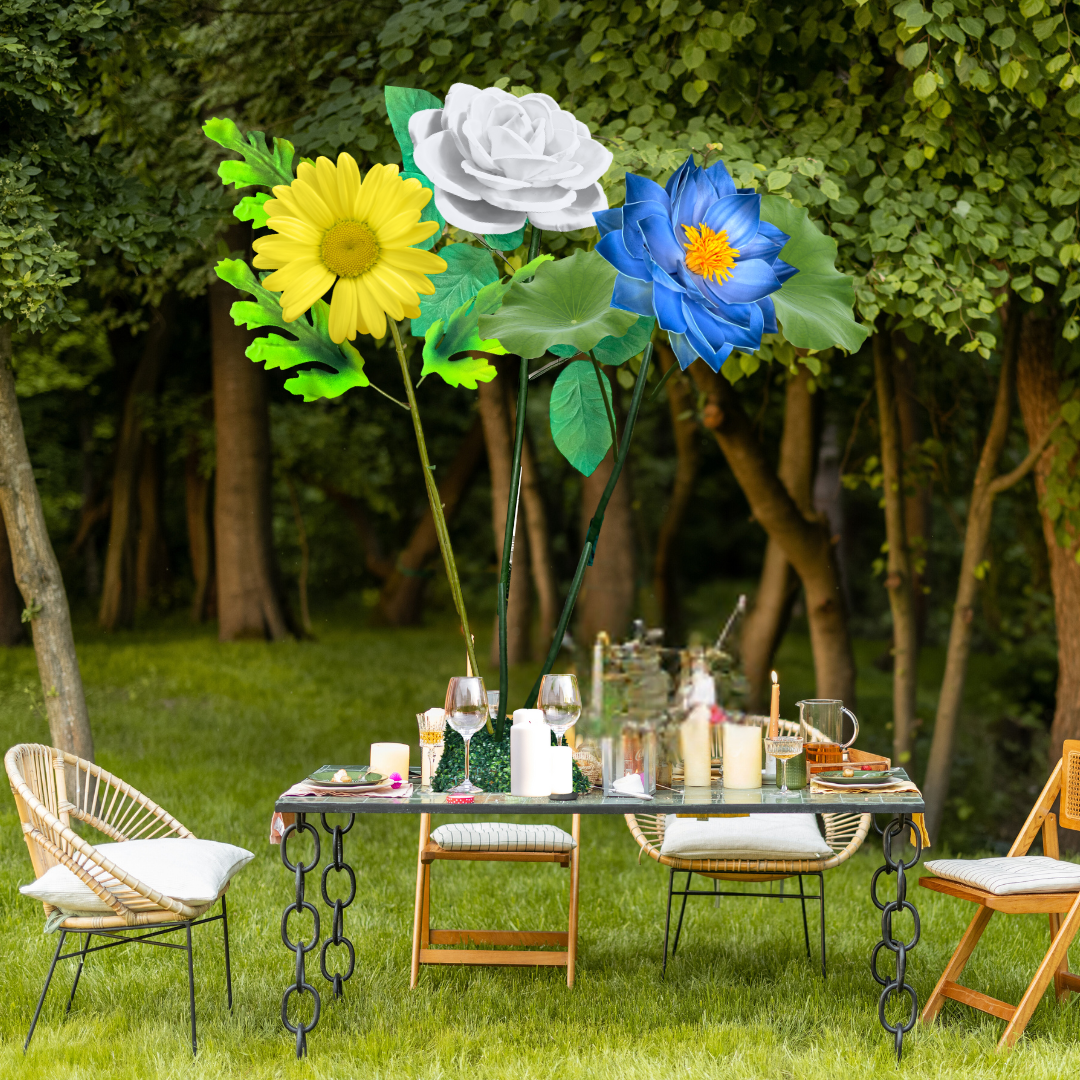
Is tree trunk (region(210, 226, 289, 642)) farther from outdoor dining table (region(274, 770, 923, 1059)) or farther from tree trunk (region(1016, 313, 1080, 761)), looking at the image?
outdoor dining table (region(274, 770, 923, 1059))

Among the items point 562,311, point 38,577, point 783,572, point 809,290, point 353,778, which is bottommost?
point 353,778

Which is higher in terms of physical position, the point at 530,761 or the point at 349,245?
the point at 349,245

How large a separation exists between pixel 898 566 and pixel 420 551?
32.3 feet

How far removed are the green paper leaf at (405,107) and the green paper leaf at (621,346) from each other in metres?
0.70

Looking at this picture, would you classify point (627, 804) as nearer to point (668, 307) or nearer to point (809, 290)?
point (668, 307)

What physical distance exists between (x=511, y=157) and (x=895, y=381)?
4.89m

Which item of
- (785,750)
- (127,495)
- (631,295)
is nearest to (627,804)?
(785,750)

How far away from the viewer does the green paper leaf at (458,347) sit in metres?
3.83

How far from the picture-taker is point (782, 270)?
144 inches

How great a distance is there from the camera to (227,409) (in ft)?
40.2

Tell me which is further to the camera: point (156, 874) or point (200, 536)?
point (200, 536)

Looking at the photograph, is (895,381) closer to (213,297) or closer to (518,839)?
(518,839)

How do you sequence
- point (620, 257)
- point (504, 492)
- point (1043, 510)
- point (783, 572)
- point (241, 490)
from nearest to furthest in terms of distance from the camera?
point (620, 257)
point (1043, 510)
point (783, 572)
point (504, 492)
point (241, 490)

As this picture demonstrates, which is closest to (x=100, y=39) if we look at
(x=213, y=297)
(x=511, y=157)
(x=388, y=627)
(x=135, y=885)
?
(x=511, y=157)
